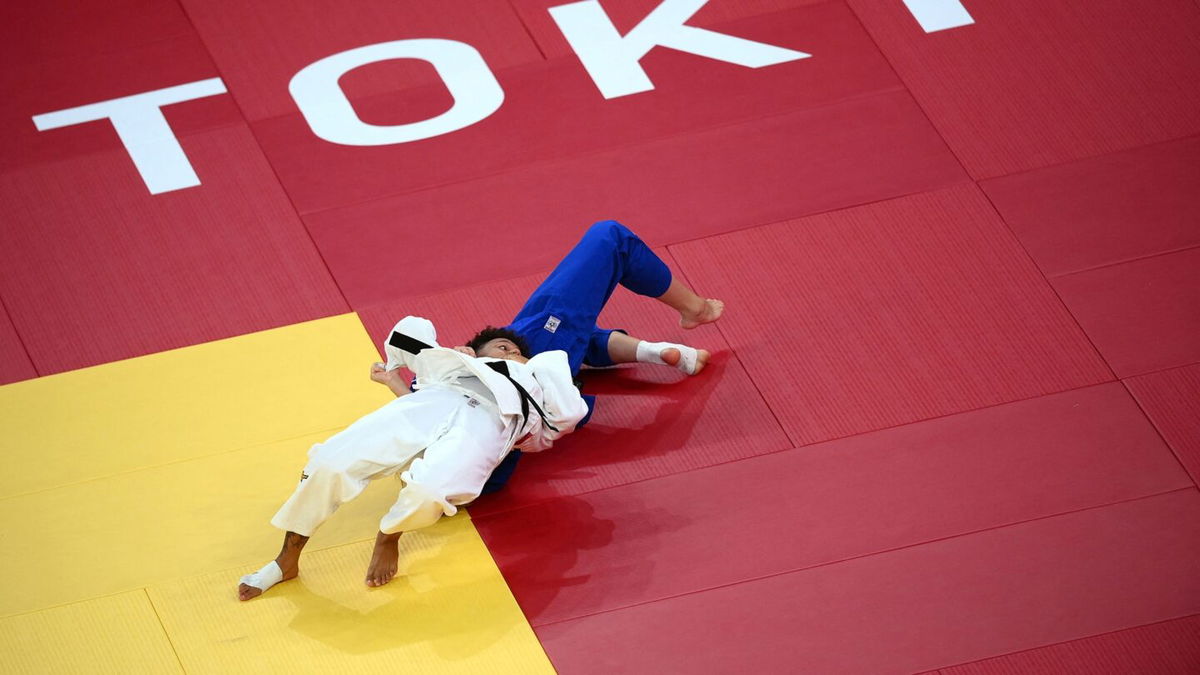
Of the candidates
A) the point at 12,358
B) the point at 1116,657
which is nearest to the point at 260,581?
the point at 12,358

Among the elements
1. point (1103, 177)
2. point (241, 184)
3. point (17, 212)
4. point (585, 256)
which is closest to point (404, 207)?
point (241, 184)

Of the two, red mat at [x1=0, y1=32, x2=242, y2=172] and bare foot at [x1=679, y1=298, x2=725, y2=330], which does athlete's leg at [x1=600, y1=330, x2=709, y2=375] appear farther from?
red mat at [x1=0, y1=32, x2=242, y2=172]

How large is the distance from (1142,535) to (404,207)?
2924 mm

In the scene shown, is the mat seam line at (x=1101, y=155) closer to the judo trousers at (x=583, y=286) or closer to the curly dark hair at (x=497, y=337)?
the judo trousers at (x=583, y=286)

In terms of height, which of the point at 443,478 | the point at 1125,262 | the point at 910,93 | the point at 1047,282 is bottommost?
the point at 1125,262

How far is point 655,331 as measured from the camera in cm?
504

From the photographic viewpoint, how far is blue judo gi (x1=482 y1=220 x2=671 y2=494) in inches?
179

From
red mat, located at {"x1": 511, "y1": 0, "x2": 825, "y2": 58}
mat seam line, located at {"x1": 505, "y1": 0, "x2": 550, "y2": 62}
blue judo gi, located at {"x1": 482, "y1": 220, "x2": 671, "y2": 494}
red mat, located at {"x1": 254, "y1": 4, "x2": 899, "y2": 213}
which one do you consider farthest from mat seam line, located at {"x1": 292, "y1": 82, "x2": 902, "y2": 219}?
blue judo gi, located at {"x1": 482, "y1": 220, "x2": 671, "y2": 494}

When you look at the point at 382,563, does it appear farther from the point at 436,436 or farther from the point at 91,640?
the point at 91,640

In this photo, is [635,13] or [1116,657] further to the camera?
[635,13]

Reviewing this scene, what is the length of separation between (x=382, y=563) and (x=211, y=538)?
58 cm

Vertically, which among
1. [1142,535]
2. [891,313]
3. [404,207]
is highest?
[404,207]

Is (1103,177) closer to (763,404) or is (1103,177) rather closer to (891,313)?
(891,313)

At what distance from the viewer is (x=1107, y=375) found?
4.73 metres
